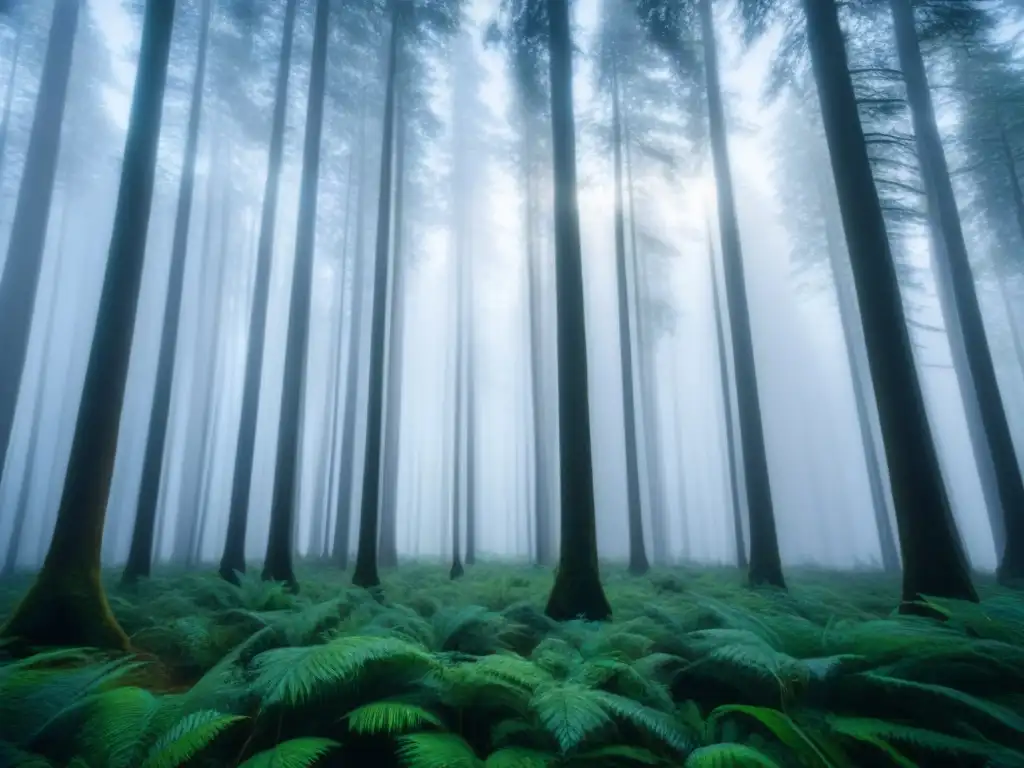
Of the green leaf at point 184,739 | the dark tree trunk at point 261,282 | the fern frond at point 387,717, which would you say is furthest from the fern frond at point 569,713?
the dark tree trunk at point 261,282

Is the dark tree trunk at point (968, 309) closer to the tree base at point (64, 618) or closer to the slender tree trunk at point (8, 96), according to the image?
the tree base at point (64, 618)

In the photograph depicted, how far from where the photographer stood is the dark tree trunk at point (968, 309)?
8.62 metres

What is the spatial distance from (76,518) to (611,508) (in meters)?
60.8

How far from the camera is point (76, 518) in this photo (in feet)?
16.4

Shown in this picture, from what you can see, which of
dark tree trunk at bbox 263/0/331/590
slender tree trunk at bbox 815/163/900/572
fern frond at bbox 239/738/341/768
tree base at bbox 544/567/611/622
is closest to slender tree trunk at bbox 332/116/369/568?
dark tree trunk at bbox 263/0/331/590

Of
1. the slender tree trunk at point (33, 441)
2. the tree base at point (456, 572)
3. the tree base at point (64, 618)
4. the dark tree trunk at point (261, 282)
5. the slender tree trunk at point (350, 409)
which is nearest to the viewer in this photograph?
the tree base at point (64, 618)

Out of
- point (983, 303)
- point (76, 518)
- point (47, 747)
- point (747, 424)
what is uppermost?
point (983, 303)

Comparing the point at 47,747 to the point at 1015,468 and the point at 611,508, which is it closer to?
the point at 1015,468

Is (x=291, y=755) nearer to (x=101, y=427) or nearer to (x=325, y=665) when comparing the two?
(x=325, y=665)

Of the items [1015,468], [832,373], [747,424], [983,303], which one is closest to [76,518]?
[747,424]

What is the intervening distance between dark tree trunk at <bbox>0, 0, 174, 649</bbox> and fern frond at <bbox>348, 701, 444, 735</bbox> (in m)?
4.08

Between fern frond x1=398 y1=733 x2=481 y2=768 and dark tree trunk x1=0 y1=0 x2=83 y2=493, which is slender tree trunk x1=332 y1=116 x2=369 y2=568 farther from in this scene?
fern frond x1=398 y1=733 x2=481 y2=768

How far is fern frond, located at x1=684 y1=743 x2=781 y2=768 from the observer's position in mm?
1945

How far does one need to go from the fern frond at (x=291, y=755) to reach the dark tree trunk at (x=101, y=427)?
160 inches
